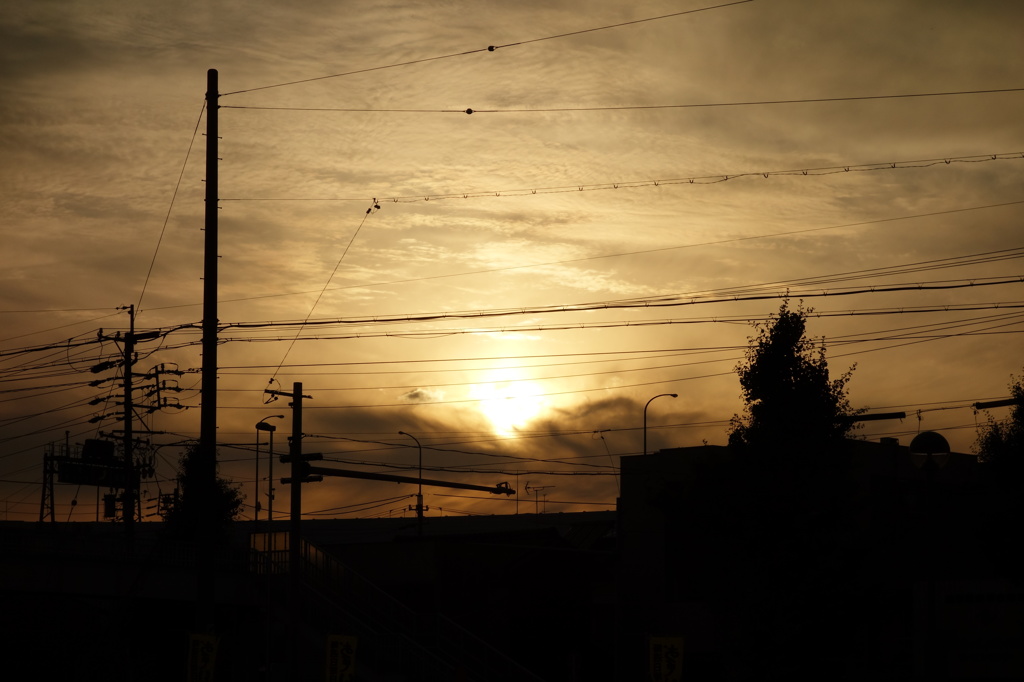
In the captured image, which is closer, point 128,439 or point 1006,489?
point 1006,489

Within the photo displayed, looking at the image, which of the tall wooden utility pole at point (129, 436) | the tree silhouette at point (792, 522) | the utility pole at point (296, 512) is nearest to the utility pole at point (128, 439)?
the tall wooden utility pole at point (129, 436)

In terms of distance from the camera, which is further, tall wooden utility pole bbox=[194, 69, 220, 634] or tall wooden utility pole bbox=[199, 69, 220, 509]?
tall wooden utility pole bbox=[199, 69, 220, 509]

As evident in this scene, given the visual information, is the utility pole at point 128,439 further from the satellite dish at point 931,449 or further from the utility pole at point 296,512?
the satellite dish at point 931,449

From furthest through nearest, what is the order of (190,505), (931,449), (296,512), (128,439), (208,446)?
(190,505) → (128,439) → (296,512) → (208,446) → (931,449)

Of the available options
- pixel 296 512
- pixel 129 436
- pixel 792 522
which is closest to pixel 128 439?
pixel 129 436

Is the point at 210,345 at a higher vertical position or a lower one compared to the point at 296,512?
higher

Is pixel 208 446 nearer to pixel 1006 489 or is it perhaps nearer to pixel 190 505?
pixel 1006 489

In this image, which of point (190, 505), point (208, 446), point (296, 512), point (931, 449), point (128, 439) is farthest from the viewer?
point (190, 505)

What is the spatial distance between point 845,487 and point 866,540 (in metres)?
1.55

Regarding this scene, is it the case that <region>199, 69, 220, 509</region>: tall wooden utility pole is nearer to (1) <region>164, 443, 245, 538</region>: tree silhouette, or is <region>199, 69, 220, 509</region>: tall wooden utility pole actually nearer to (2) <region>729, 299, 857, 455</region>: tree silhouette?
(2) <region>729, 299, 857, 455</region>: tree silhouette

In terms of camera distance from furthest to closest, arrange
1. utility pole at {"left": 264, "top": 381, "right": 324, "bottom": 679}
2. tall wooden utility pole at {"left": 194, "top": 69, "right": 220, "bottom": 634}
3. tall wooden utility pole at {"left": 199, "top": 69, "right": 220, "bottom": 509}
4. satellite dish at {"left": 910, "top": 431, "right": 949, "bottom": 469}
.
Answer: utility pole at {"left": 264, "top": 381, "right": 324, "bottom": 679}, tall wooden utility pole at {"left": 199, "top": 69, "right": 220, "bottom": 509}, tall wooden utility pole at {"left": 194, "top": 69, "right": 220, "bottom": 634}, satellite dish at {"left": 910, "top": 431, "right": 949, "bottom": 469}

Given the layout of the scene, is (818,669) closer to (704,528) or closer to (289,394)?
(704,528)

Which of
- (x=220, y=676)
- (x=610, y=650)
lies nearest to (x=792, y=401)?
(x=610, y=650)

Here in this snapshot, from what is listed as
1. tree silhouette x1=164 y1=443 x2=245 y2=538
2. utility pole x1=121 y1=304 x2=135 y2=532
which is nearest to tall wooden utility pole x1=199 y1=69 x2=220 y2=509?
utility pole x1=121 y1=304 x2=135 y2=532
